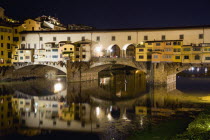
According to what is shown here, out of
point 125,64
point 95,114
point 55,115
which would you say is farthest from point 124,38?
point 55,115

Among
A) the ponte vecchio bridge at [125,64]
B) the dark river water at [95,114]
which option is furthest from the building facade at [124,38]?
the dark river water at [95,114]

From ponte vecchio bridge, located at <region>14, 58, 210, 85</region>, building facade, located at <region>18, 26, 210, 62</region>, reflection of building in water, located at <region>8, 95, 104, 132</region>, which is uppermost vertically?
building facade, located at <region>18, 26, 210, 62</region>

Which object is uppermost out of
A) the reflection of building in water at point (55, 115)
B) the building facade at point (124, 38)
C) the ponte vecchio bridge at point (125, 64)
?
the building facade at point (124, 38)

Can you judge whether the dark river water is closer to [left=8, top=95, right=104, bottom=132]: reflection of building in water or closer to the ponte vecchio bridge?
[left=8, top=95, right=104, bottom=132]: reflection of building in water

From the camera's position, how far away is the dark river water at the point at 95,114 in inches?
779

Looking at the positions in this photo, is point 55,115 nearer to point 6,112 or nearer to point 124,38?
point 6,112

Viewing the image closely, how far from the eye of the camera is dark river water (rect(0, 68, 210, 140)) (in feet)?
65.0

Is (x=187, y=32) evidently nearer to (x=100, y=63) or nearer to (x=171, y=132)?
(x=100, y=63)

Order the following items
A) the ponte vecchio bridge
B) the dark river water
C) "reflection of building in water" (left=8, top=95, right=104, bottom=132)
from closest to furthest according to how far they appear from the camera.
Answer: the dark river water
"reflection of building in water" (left=8, top=95, right=104, bottom=132)
the ponte vecchio bridge

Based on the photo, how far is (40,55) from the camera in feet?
187

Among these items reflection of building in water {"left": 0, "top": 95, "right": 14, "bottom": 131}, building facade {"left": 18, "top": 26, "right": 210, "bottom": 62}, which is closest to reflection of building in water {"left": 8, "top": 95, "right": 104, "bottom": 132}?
reflection of building in water {"left": 0, "top": 95, "right": 14, "bottom": 131}

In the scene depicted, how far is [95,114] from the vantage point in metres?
26.2

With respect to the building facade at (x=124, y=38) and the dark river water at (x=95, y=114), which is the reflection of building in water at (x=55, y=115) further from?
the building facade at (x=124, y=38)

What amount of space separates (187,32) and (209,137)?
122 feet
